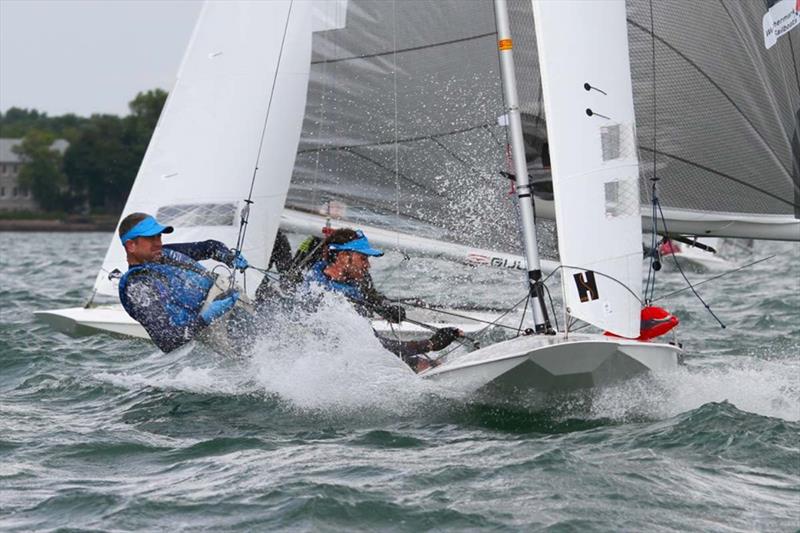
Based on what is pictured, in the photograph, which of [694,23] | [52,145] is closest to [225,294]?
[694,23]

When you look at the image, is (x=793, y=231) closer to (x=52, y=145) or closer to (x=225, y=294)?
(x=225, y=294)

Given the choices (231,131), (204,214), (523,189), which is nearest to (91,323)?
(204,214)

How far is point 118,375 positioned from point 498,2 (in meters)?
2.78

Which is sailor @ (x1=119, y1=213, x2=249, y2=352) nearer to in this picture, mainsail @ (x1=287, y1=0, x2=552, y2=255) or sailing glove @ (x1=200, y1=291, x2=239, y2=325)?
sailing glove @ (x1=200, y1=291, x2=239, y2=325)

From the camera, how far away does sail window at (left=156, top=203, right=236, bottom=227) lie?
8.42 meters

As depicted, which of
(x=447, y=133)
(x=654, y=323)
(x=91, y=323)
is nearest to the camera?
(x=654, y=323)

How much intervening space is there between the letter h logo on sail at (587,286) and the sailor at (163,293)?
1692 mm

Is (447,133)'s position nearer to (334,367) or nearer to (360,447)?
(334,367)

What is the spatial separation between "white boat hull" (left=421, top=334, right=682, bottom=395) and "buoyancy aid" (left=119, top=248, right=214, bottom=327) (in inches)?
52.8

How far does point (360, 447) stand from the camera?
5.38m

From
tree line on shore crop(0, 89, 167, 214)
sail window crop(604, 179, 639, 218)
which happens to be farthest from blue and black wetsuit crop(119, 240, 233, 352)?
tree line on shore crop(0, 89, 167, 214)

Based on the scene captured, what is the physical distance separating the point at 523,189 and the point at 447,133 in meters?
2.03

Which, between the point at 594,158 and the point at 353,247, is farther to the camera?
the point at 353,247

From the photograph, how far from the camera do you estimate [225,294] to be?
21.7 feet
